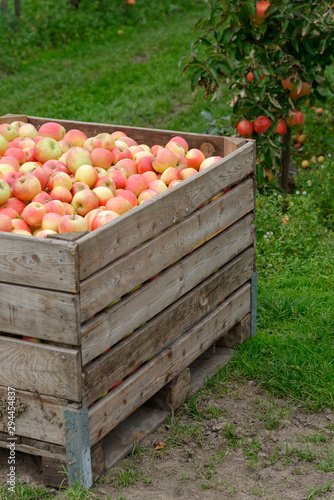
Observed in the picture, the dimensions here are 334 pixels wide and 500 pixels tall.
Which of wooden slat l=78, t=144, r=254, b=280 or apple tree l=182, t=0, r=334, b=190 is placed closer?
wooden slat l=78, t=144, r=254, b=280

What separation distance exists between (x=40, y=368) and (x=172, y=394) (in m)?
0.75

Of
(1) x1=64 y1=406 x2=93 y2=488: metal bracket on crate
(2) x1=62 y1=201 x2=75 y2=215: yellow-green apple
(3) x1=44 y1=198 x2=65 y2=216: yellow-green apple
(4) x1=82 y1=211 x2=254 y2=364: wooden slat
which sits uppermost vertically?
(3) x1=44 y1=198 x2=65 y2=216: yellow-green apple

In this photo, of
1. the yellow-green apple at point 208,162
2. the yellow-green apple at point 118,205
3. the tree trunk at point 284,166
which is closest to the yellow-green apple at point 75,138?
the yellow-green apple at point 208,162

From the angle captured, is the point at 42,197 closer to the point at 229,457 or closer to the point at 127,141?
the point at 127,141

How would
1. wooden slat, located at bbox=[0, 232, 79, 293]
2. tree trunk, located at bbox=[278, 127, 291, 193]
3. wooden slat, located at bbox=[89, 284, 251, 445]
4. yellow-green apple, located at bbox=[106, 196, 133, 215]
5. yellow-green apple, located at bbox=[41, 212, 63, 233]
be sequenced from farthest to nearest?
tree trunk, located at bbox=[278, 127, 291, 193], yellow-green apple, located at bbox=[106, 196, 133, 215], yellow-green apple, located at bbox=[41, 212, 63, 233], wooden slat, located at bbox=[89, 284, 251, 445], wooden slat, located at bbox=[0, 232, 79, 293]

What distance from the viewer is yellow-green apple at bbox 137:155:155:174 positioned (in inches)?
121

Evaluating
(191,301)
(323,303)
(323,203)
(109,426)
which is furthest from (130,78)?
(109,426)

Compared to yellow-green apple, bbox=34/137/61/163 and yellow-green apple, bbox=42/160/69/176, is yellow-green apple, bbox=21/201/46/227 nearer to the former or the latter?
yellow-green apple, bbox=42/160/69/176

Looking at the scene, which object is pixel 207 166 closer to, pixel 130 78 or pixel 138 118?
pixel 138 118

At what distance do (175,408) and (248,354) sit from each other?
0.61 metres

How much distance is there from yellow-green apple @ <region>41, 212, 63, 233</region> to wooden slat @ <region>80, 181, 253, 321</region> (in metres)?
0.31

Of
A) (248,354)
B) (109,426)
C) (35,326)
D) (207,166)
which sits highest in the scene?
(207,166)

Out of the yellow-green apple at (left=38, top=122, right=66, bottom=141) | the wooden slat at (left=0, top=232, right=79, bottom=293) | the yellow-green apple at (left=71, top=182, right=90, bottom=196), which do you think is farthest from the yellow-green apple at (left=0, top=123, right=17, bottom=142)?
the wooden slat at (left=0, top=232, right=79, bottom=293)

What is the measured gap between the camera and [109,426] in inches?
94.3
